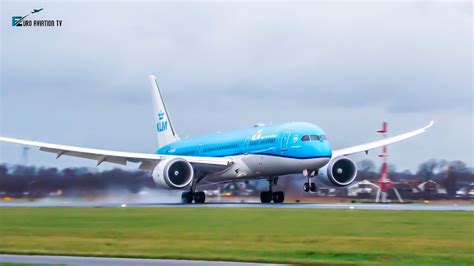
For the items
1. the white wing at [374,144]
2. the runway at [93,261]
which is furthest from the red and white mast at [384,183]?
the runway at [93,261]

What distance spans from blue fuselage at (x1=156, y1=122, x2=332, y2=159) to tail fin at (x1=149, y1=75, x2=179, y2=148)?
6.63 m

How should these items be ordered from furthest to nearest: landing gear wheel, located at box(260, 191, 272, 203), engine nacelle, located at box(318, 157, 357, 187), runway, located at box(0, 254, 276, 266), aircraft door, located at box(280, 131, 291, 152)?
1. landing gear wheel, located at box(260, 191, 272, 203)
2. engine nacelle, located at box(318, 157, 357, 187)
3. aircraft door, located at box(280, 131, 291, 152)
4. runway, located at box(0, 254, 276, 266)

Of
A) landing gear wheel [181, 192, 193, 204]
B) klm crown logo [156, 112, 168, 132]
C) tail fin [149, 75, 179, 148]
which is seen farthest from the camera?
klm crown logo [156, 112, 168, 132]

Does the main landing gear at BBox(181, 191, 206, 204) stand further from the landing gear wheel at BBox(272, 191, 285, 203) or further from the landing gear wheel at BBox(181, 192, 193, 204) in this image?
the landing gear wheel at BBox(272, 191, 285, 203)

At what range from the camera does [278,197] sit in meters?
59.7

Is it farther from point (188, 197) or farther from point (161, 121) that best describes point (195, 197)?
point (161, 121)

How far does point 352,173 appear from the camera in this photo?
58.9 metres

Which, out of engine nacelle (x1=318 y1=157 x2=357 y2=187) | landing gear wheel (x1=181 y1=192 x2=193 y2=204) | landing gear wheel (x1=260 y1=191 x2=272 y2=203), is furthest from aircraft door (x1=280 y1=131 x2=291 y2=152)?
landing gear wheel (x1=181 y1=192 x2=193 y2=204)

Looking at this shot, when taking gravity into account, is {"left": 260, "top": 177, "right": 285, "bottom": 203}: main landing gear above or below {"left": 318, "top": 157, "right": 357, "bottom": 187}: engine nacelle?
below

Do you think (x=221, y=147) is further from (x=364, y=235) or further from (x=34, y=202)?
(x=364, y=235)

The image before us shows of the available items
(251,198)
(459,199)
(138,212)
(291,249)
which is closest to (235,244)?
(291,249)

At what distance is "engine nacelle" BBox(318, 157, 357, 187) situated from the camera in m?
58.6

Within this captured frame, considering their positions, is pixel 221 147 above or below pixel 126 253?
above

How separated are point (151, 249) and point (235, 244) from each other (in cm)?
273
